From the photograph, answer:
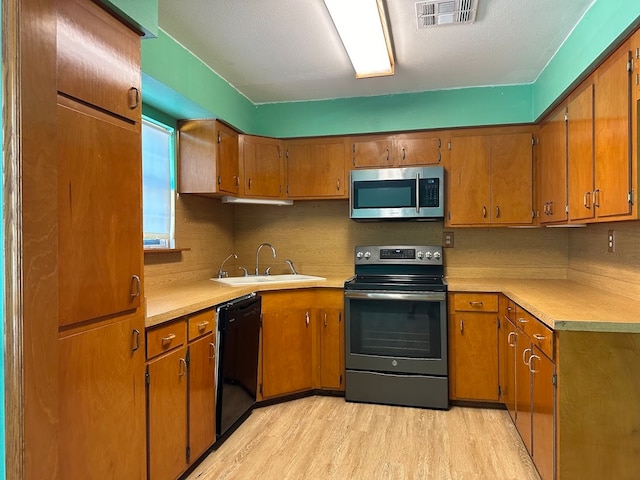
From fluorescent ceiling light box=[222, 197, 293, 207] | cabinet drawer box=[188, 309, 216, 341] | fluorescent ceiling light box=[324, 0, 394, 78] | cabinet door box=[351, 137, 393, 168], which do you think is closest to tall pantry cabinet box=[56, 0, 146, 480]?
cabinet drawer box=[188, 309, 216, 341]

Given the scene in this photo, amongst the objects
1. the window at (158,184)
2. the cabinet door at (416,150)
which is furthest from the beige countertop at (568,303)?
the window at (158,184)

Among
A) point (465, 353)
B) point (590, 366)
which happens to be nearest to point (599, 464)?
point (590, 366)

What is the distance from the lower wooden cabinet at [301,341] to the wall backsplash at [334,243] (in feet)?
2.03

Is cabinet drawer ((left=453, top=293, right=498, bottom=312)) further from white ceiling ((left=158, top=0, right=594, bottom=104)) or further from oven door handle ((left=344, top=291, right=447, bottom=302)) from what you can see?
white ceiling ((left=158, top=0, right=594, bottom=104))

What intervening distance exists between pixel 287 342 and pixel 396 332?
0.80 meters

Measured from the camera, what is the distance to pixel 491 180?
3330 mm

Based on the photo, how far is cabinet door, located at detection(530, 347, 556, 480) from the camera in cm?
189

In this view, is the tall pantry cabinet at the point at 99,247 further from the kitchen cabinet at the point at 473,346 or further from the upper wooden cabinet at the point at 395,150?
the kitchen cabinet at the point at 473,346

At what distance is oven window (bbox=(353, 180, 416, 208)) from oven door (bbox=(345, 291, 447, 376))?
2.30 ft

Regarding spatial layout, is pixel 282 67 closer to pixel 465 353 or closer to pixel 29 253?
pixel 29 253

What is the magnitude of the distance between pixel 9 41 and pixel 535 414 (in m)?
2.56

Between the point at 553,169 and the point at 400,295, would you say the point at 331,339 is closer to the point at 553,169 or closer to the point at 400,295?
the point at 400,295

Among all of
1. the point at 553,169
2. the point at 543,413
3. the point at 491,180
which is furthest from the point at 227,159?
the point at 543,413

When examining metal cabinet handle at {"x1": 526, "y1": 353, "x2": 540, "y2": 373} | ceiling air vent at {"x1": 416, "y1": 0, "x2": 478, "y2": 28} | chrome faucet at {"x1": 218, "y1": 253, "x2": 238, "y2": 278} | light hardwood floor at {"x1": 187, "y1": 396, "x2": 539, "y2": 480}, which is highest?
ceiling air vent at {"x1": 416, "y1": 0, "x2": 478, "y2": 28}
